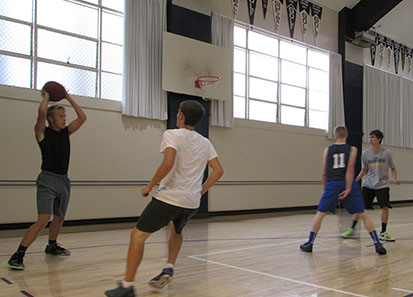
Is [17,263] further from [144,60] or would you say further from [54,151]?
[144,60]

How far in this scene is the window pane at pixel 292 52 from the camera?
1091 centimetres

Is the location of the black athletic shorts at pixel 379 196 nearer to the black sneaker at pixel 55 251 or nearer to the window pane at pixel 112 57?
the black sneaker at pixel 55 251

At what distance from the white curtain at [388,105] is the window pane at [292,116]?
8.69ft

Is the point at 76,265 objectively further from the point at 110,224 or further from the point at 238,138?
the point at 238,138

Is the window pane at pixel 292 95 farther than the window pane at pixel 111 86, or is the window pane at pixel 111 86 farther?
the window pane at pixel 292 95

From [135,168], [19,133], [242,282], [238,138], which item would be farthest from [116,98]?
[242,282]

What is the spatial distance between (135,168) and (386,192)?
173 inches

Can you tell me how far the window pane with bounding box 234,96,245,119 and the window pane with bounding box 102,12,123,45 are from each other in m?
3.15

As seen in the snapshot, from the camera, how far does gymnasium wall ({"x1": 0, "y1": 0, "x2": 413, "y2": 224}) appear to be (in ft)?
21.3

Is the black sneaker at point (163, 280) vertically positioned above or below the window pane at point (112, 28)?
below

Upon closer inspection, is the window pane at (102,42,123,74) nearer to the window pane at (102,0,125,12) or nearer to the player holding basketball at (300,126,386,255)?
the window pane at (102,0,125,12)

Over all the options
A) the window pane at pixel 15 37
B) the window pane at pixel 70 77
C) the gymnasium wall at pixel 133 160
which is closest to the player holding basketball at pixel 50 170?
the gymnasium wall at pixel 133 160

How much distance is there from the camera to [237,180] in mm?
9500

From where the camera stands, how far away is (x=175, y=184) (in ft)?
9.25
